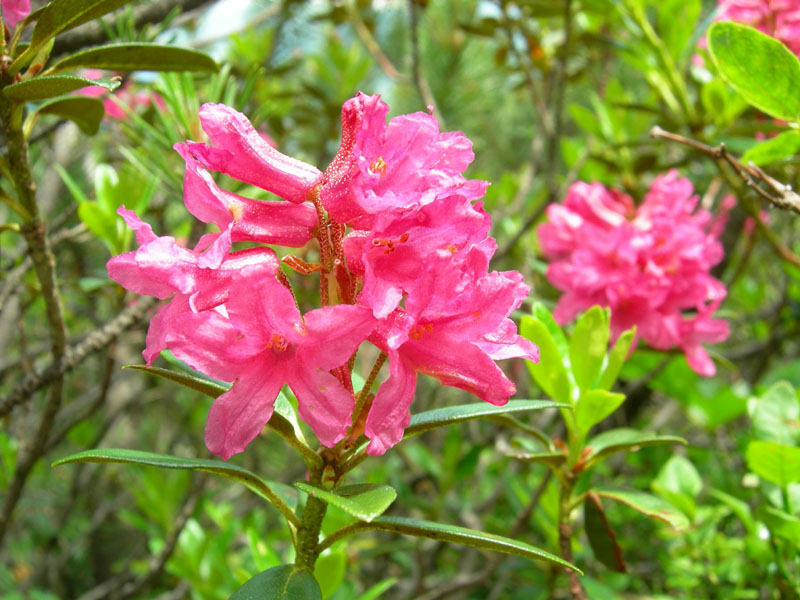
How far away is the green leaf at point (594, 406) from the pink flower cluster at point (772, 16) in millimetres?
1474

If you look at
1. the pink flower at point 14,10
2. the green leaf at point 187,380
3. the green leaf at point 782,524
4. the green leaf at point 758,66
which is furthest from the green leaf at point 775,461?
the pink flower at point 14,10

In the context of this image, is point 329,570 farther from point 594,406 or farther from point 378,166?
point 378,166

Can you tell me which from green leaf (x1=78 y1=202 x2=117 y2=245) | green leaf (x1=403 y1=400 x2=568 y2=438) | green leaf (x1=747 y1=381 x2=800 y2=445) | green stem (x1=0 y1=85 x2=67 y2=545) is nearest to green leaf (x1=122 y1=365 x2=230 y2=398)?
green leaf (x1=403 y1=400 x2=568 y2=438)

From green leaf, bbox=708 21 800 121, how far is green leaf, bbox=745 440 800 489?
0.62m

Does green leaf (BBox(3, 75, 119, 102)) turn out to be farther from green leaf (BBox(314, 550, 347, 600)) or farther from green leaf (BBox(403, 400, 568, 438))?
green leaf (BBox(314, 550, 347, 600))

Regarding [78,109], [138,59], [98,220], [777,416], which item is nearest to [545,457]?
[777,416]

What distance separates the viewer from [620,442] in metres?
1.23

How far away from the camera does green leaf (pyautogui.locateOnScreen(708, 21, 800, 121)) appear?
1108mm

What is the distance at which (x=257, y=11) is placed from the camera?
3.80 m

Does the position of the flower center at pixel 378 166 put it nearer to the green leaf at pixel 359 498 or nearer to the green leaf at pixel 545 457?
the green leaf at pixel 359 498

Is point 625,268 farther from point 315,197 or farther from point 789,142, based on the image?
point 315,197

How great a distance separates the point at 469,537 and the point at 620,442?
50 cm

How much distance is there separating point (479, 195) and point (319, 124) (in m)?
2.78

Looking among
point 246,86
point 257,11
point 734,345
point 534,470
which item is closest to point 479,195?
point 246,86
